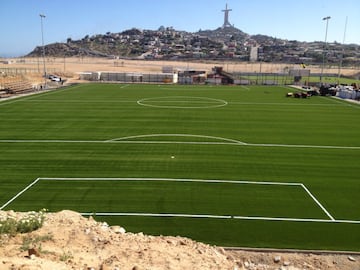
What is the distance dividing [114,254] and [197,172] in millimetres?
10710

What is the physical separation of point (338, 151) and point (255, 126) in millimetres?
8838

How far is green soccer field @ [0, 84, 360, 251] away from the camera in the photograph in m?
14.3

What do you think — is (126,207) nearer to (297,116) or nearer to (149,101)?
(297,116)

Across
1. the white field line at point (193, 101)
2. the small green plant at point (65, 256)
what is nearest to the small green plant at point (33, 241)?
the small green plant at point (65, 256)

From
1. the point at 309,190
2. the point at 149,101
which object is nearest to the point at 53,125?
the point at 149,101

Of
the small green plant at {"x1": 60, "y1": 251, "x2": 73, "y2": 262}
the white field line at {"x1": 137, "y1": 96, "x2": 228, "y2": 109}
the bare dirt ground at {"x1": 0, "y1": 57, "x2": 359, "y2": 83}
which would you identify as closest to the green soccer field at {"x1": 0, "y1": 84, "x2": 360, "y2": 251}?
the white field line at {"x1": 137, "y1": 96, "x2": 228, "y2": 109}

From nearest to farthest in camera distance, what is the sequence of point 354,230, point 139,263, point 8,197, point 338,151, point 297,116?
point 139,263 < point 354,230 < point 8,197 < point 338,151 < point 297,116

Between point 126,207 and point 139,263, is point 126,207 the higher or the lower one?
the lower one

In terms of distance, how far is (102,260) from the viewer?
359 inches

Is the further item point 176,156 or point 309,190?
point 176,156

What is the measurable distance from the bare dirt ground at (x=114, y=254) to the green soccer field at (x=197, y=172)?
0.99 metres

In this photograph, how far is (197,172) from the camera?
1981 cm

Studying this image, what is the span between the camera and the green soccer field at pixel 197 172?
14.3 meters

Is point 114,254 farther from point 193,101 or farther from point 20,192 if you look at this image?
point 193,101
